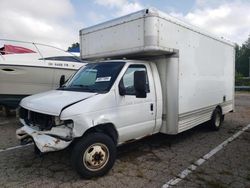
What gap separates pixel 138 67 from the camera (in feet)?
16.7

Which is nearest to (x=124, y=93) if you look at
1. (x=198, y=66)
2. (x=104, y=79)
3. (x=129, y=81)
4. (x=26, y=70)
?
(x=129, y=81)

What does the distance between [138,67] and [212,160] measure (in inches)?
95.6

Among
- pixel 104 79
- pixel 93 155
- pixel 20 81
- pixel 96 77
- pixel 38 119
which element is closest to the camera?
pixel 93 155

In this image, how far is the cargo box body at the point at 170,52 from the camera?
4.95 metres

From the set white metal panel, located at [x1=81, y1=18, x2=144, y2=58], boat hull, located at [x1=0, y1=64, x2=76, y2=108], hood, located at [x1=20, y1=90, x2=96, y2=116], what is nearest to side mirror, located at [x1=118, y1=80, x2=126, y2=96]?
hood, located at [x1=20, y1=90, x2=96, y2=116]

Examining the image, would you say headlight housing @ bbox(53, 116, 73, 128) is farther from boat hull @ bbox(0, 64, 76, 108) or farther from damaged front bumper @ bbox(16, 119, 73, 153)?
boat hull @ bbox(0, 64, 76, 108)

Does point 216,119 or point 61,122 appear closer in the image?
point 61,122

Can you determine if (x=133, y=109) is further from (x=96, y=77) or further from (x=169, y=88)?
(x=169, y=88)

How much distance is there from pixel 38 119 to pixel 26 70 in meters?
4.48

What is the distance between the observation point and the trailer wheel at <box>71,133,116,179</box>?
3.94m

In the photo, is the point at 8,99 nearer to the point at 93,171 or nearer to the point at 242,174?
the point at 93,171

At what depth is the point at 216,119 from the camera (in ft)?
24.7

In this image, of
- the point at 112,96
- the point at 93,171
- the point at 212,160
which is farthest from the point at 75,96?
the point at 212,160

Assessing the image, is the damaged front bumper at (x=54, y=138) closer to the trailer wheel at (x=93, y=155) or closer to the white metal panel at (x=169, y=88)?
the trailer wheel at (x=93, y=155)
